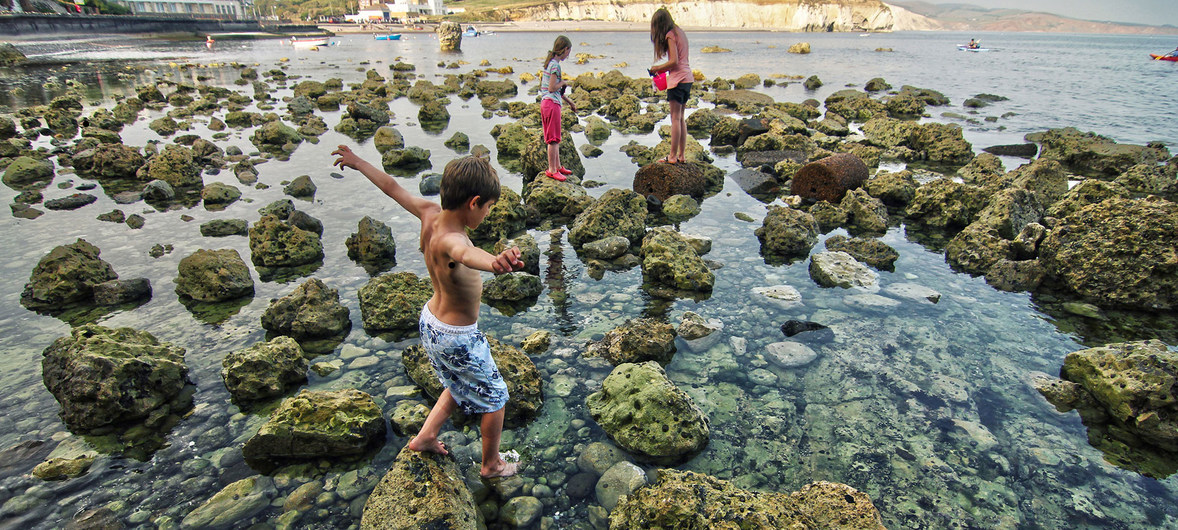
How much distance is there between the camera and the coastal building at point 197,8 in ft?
325

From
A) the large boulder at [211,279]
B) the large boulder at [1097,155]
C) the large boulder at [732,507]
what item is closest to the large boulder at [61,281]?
the large boulder at [211,279]

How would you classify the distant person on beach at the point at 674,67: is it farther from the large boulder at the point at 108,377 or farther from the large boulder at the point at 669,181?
the large boulder at the point at 108,377

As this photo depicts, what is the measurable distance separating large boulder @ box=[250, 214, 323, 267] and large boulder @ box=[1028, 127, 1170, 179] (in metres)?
15.3

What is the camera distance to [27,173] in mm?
11375

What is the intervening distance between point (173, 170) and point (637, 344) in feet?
37.2

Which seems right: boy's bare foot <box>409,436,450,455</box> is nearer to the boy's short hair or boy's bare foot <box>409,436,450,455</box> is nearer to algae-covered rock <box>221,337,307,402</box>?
the boy's short hair

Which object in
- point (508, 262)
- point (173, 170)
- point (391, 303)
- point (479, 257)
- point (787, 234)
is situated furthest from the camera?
point (173, 170)

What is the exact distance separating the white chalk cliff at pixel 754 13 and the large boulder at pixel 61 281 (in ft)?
589

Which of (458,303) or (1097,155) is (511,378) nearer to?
(458,303)

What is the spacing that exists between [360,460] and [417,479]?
886 millimetres

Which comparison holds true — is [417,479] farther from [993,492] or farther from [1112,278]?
[1112,278]

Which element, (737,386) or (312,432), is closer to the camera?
(312,432)

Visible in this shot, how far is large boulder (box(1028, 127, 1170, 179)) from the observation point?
12359 millimetres

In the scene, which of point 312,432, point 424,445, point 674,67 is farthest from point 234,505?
point 674,67
